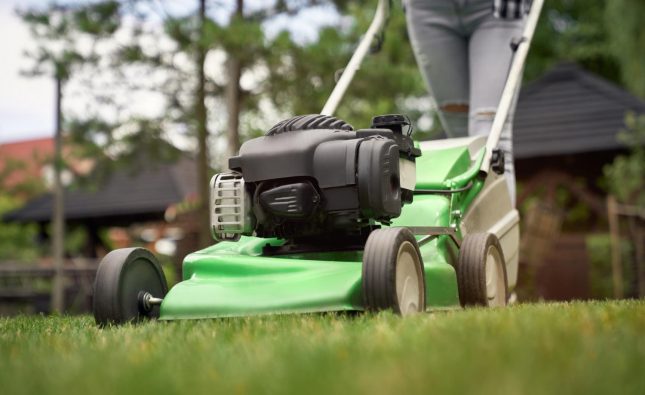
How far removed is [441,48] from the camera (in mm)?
4480

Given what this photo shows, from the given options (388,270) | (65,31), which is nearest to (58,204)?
(65,31)

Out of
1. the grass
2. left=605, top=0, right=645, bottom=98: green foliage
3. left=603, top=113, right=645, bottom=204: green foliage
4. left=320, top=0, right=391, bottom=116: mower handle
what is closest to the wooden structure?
left=603, top=113, right=645, bottom=204: green foliage

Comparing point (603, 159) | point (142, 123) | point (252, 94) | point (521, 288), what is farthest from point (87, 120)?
point (603, 159)

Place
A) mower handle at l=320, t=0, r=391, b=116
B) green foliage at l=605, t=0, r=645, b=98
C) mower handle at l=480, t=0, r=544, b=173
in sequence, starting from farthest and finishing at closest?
green foliage at l=605, t=0, r=645, b=98 < mower handle at l=320, t=0, r=391, b=116 < mower handle at l=480, t=0, r=544, b=173

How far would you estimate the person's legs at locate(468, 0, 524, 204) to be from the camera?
4.40 m

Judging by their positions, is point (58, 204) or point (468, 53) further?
point (58, 204)

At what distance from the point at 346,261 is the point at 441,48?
1.60m

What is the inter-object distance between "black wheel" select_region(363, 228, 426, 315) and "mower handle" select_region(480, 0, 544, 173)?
3.56 feet

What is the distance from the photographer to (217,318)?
296 cm

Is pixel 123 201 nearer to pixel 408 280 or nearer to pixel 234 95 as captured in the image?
pixel 234 95

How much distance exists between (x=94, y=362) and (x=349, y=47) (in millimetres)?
8326

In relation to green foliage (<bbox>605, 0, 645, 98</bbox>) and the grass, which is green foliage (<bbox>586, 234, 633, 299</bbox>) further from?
the grass

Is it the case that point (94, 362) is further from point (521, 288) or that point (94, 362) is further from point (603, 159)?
point (603, 159)

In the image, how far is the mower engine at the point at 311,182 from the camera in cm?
296
